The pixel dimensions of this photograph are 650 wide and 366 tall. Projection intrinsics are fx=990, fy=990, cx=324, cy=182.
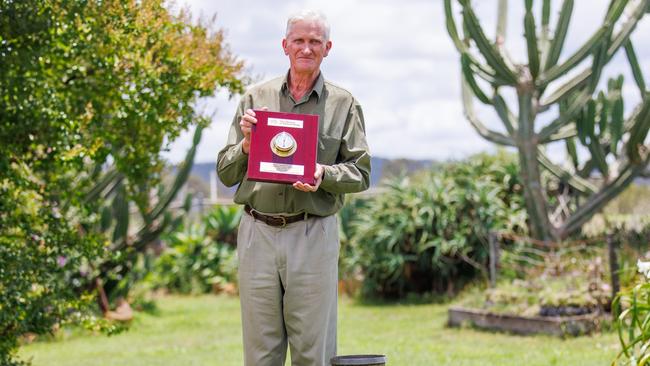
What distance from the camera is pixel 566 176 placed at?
12828 mm

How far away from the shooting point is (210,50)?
6.29 metres

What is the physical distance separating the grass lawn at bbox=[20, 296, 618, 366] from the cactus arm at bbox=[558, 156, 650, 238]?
6.25 feet

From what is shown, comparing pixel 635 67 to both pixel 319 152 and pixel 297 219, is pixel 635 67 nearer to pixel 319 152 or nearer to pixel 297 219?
pixel 319 152

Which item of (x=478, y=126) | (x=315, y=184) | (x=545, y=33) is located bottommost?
(x=315, y=184)

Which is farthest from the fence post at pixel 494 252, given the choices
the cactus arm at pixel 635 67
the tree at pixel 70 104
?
the tree at pixel 70 104

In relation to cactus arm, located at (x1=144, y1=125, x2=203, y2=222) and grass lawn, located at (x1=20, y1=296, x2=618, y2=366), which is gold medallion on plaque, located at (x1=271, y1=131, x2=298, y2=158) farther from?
cactus arm, located at (x1=144, y1=125, x2=203, y2=222)

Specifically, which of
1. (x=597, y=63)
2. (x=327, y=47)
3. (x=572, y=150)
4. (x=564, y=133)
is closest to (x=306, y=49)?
(x=327, y=47)

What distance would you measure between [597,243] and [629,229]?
1.21m

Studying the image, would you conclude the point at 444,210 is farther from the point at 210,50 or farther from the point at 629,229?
the point at 210,50

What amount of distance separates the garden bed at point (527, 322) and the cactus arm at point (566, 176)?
350cm

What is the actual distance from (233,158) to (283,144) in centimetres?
27

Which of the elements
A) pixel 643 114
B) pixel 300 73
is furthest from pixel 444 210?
pixel 300 73

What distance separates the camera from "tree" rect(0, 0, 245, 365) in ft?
18.8

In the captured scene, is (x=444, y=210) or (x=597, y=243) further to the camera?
(x=444, y=210)
